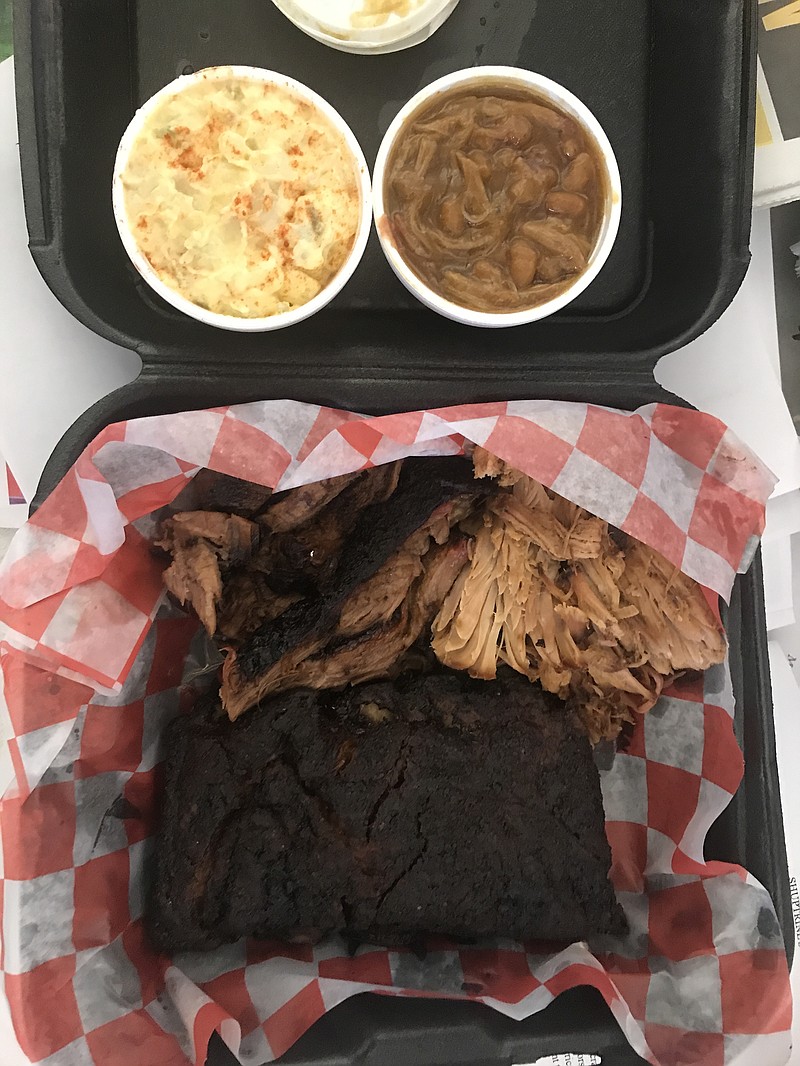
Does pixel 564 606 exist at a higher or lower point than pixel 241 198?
lower

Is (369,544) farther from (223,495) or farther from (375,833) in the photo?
(375,833)

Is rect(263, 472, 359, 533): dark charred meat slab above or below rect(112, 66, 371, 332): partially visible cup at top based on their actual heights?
below

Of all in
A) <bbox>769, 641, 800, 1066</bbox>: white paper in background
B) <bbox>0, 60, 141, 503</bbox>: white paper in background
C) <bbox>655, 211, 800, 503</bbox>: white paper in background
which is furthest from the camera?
<bbox>769, 641, 800, 1066</bbox>: white paper in background

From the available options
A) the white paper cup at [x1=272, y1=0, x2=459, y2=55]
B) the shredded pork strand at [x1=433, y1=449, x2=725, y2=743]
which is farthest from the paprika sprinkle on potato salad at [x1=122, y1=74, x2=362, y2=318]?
the shredded pork strand at [x1=433, y1=449, x2=725, y2=743]

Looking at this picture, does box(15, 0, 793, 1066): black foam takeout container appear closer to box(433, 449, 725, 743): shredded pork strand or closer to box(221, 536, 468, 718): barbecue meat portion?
box(433, 449, 725, 743): shredded pork strand

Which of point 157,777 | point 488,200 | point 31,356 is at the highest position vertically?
point 488,200

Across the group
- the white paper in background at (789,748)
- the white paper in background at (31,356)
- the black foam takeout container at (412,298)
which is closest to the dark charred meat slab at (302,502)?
the black foam takeout container at (412,298)

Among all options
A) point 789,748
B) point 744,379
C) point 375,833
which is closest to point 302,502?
point 375,833
